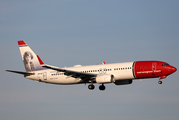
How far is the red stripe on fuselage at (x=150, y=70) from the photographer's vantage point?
56250 mm

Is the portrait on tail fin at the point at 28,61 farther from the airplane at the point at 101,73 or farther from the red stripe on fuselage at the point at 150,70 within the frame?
the red stripe on fuselage at the point at 150,70

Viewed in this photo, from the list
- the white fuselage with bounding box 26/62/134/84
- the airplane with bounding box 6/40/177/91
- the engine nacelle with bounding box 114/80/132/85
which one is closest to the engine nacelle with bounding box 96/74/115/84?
the airplane with bounding box 6/40/177/91

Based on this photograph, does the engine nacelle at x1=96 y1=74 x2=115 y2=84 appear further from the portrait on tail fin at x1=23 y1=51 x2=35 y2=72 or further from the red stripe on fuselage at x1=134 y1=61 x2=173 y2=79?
the portrait on tail fin at x1=23 y1=51 x2=35 y2=72

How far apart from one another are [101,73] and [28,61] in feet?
60.2

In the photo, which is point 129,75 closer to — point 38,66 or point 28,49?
point 38,66

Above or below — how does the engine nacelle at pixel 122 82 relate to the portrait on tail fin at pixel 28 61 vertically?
below

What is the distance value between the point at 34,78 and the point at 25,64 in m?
4.68

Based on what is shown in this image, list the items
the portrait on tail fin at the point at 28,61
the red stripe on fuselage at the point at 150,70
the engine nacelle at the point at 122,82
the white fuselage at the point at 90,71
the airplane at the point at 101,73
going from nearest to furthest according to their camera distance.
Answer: the red stripe on fuselage at the point at 150,70 → the airplane at the point at 101,73 → the white fuselage at the point at 90,71 → the engine nacelle at the point at 122,82 → the portrait on tail fin at the point at 28,61

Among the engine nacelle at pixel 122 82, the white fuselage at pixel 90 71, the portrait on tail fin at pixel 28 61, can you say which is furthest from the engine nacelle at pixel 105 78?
the portrait on tail fin at pixel 28 61

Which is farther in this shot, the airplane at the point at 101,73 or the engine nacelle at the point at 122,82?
the engine nacelle at the point at 122,82

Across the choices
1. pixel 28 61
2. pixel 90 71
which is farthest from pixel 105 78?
pixel 28 61

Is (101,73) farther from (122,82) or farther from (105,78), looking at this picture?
(122,82)

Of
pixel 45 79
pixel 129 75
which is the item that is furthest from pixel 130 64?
pixel 45 79

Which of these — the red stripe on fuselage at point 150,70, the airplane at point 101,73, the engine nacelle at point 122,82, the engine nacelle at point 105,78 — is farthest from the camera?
the engine nacelle at point 122,82
